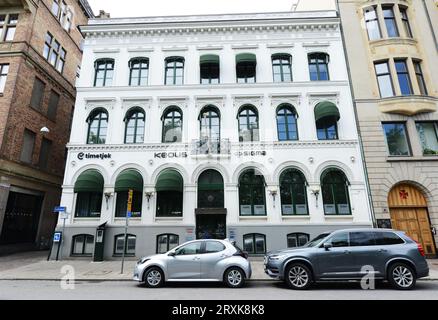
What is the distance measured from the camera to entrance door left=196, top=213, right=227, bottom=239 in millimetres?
14797

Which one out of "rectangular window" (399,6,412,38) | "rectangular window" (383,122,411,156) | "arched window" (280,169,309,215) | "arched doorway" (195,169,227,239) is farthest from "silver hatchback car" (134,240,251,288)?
"rectangular window" (399,6,412,38)

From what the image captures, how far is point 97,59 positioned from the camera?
58.2 feet

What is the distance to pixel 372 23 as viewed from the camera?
58.1ft

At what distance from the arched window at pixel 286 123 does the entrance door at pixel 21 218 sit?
61.7ft

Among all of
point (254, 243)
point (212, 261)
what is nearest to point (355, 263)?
point (212, 261)

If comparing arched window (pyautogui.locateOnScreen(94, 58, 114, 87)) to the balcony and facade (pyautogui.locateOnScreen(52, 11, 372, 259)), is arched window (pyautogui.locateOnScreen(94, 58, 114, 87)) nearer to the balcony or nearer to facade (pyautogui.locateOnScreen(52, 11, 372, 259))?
facade (pyautogui.locateOnScreen(52, 11, 372, 259))

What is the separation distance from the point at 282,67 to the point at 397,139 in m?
8.90

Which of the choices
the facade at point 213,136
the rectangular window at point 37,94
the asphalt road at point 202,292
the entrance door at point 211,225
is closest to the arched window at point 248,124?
the facade at point 213,136

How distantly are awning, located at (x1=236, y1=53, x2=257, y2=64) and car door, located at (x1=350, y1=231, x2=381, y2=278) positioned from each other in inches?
508

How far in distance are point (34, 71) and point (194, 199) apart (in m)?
16.1

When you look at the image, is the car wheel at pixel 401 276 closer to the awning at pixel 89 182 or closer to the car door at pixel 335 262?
the car door at pixel 335 262

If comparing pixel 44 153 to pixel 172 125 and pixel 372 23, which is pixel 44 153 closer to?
pixel 172 125

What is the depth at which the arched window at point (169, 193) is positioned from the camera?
14.6m

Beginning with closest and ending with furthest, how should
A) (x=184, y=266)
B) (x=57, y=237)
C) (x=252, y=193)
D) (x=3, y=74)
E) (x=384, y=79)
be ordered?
(x=184, y=266) → (x=57, y=237) → (x=252, y=193) → (x=384, y=79) → (x=3, y=74)
